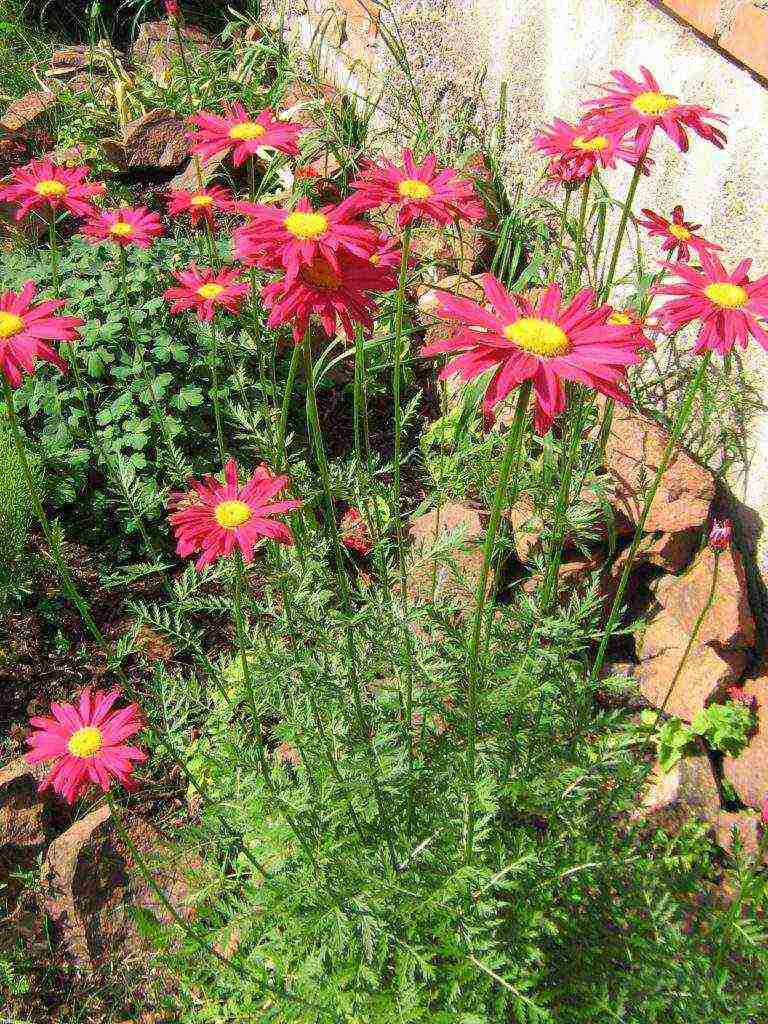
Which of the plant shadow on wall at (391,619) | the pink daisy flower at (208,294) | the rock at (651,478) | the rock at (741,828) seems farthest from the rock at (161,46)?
the rock at (741,828)

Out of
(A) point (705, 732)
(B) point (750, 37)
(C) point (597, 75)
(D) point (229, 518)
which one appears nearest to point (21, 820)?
(D) point (229, 518)

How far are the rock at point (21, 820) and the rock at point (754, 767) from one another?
190cm

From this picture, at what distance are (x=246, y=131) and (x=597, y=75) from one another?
1.72 metres

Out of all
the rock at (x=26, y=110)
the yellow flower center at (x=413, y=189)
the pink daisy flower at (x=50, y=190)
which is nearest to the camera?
the yellow flower center at (x=413, y=189)

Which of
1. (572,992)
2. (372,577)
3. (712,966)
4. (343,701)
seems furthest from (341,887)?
(372,577)

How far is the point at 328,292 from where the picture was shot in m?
1.53

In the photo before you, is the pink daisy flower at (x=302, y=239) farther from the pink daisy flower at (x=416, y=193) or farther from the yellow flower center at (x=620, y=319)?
the yellow flower center at (x=620, y=319)

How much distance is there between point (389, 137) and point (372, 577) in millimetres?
2413

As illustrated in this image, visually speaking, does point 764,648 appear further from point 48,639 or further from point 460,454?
point 48,639

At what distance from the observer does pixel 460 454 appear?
111 inches

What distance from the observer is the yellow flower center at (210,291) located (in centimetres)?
242

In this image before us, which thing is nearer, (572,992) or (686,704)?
(572,992)

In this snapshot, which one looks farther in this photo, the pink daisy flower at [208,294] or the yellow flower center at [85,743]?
the pink daisy flower at [208,294]

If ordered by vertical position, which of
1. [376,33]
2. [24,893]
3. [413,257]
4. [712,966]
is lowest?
[24,893]
